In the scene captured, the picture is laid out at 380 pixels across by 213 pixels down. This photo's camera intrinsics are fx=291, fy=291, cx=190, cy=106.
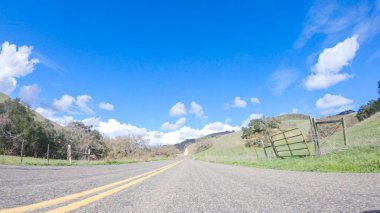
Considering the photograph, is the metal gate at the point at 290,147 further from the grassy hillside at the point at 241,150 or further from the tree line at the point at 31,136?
the tree line at the point at 31,136

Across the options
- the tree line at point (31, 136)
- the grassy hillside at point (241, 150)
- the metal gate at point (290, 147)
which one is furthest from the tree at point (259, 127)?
the tree line at point (31, 136)

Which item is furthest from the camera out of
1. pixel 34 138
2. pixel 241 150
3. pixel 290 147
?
pixel 241 150

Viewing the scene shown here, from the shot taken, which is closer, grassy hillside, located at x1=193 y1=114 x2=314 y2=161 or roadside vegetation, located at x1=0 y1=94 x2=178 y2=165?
grassy hillside, located at x1=193 y1=114 x2=314 y2=161

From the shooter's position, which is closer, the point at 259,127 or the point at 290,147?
the point at 290,147

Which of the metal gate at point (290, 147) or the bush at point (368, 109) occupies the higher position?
the bush at point (368, 109)

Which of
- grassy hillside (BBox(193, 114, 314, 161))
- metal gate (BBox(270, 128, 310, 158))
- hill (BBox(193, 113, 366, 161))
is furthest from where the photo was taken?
hill (BBox(193, 113, 366, 161))

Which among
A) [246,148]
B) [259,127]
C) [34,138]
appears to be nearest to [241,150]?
[246,148]

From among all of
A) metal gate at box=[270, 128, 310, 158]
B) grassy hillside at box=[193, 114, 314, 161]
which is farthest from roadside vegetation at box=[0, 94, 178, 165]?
metal gate at box=[270, 128, 310, 158]

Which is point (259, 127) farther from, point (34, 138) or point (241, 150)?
point (34, 138)

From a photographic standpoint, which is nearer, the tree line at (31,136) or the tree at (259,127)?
the tree line at (31,136)

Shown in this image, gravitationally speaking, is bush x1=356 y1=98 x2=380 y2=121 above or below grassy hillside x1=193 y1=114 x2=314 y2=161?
above

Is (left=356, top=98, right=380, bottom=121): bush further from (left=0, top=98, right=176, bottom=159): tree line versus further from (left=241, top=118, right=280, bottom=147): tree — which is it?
(left=0, top=98, right=176, bottom=159): tree line

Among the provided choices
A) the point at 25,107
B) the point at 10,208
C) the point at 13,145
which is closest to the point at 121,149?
the point at 25,107

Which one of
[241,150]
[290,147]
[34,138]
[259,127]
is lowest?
[241,150]
